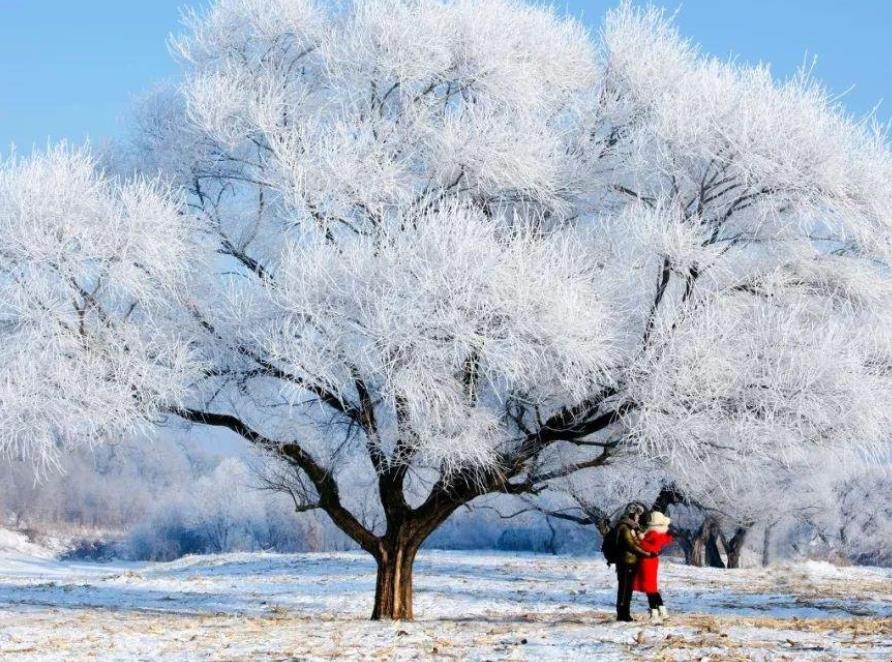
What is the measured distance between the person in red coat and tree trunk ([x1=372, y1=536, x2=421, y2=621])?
4.28m

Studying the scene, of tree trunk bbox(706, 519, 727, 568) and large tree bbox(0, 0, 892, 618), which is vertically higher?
large tree bbox(0, 0, 892, 618)

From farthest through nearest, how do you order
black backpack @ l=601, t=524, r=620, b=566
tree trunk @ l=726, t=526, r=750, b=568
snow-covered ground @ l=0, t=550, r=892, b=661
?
tree trunk @ l=726, t=526, r=750, b=568 → black backpack @ l=601, t=524, r=620, b=566 → snow-covered ground @ l=0, t=550, r=892, b=661

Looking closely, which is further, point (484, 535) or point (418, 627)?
point (484, 535)

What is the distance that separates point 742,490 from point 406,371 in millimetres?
23573

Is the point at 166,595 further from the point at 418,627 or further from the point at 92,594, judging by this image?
the point at 418,627

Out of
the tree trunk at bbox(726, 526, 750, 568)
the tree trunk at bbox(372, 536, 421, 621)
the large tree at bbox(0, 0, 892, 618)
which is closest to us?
the large tree at bbox(0, 0, 892, 618)

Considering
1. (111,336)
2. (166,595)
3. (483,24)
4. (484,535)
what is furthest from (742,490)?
(484,535)

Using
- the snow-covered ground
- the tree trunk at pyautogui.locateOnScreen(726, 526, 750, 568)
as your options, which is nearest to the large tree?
the snow-covered ground

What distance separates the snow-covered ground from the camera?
9.89 metres

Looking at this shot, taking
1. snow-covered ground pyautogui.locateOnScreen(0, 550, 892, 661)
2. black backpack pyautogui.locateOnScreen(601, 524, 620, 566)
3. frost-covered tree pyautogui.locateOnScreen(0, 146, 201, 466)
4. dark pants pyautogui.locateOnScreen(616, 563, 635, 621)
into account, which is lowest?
snow-covered ground pyautogui.locateOnScreen(0, 550, 892, 661)

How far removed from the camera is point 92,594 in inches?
835

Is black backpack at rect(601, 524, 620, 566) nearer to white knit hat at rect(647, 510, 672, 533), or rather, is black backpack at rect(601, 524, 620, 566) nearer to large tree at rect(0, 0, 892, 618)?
white knit hat at rect(647, 510, 672, 533)

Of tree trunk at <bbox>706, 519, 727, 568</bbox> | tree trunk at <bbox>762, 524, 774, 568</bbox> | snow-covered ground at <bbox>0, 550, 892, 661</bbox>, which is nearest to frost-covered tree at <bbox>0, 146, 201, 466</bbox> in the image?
snow-covered ground at <bbox>0, 550, 892, 661</bbox>

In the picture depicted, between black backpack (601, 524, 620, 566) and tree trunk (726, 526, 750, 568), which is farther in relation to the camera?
tree trunk (726, 526, 750, 568)
